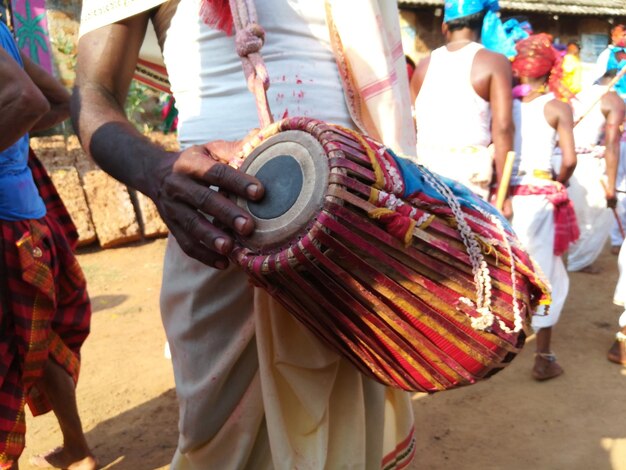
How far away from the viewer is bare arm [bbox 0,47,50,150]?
6.11 ft

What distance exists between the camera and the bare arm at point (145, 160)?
44.1 inches

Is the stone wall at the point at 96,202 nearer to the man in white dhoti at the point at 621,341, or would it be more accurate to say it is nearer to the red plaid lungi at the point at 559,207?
the red plaid lungi at the point at 559,207

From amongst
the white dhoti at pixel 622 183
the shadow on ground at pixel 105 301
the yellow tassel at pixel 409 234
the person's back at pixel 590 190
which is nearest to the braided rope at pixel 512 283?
the yellow tassel at pixel 409 234

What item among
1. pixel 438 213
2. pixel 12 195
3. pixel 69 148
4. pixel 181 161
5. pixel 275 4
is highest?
pixel 275 4

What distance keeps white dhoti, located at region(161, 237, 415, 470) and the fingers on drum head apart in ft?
1.20

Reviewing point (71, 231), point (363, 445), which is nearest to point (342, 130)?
point (363, 445)

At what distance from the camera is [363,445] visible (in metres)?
1.61

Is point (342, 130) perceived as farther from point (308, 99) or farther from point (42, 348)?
point (42, 348)

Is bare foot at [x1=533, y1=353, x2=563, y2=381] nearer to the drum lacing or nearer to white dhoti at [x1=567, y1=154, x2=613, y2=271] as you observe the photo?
white dhoti at [x1=567, y1=154, x2=613, y2=271]

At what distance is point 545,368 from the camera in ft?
12.4

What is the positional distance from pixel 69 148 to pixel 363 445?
6.16 metres

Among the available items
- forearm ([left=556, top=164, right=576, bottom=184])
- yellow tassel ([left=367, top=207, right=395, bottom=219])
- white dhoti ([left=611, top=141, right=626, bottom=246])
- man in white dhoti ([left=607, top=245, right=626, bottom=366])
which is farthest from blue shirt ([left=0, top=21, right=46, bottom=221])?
white dhoti ([left=611, top=141, right=626, bottom=246])

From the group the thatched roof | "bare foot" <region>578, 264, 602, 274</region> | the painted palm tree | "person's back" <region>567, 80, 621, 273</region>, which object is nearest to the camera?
"person's back" <region>567, 80, 621, 273</region>

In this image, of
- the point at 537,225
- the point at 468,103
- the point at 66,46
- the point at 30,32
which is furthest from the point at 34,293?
the point at 66,46
